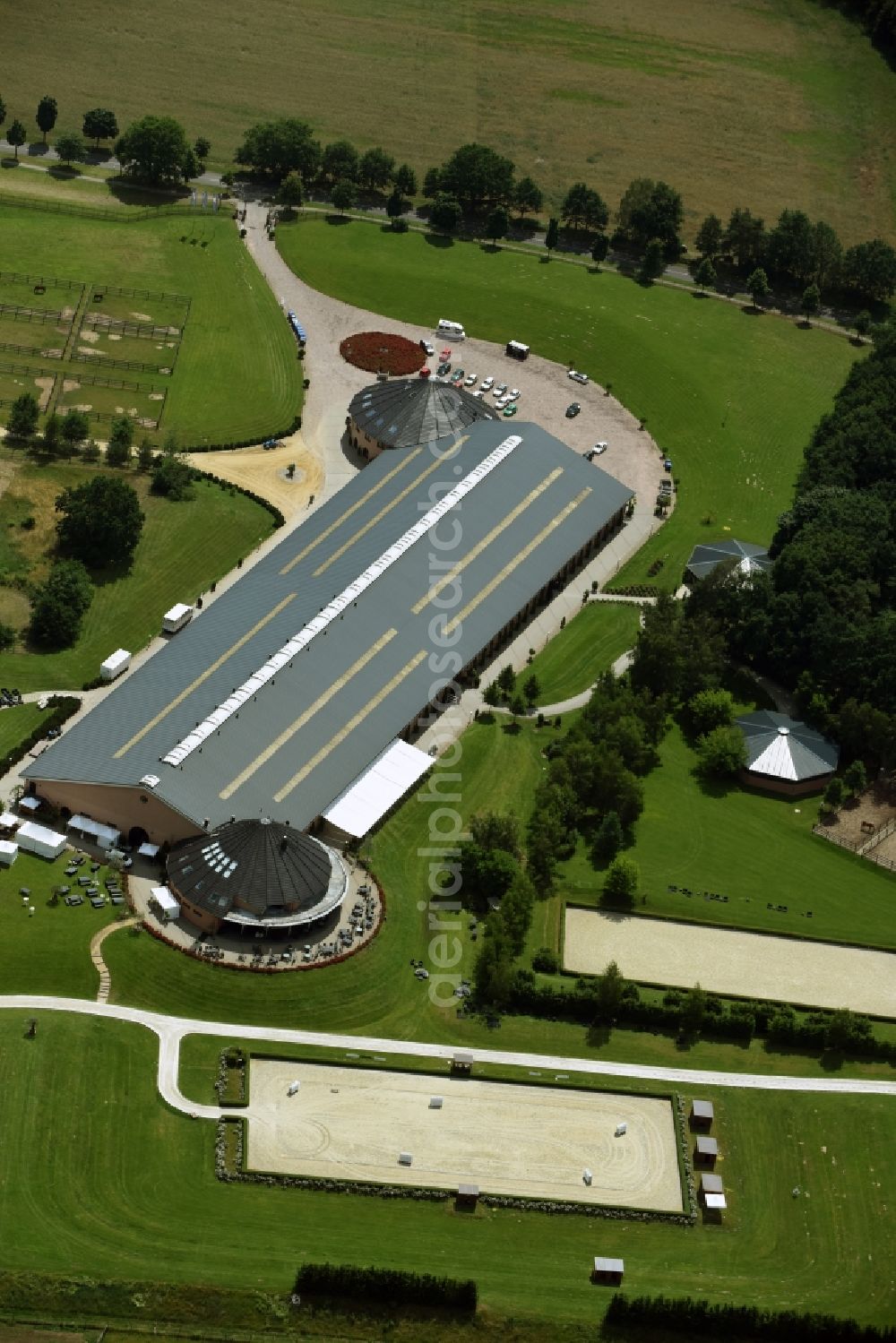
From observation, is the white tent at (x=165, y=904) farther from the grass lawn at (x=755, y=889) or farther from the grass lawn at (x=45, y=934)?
the grass lawn at (x=755, y=889)

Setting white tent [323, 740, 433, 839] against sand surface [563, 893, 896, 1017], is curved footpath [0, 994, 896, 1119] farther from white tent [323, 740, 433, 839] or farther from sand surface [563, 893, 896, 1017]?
white tent [323, 740, 433, 839]

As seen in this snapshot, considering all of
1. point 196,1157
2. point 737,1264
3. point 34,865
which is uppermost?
point 34,865

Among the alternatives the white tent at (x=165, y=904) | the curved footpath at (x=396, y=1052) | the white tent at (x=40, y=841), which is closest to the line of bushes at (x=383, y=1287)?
the curved footpath at (x=396, y=1052)

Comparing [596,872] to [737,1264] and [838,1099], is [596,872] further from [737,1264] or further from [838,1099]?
[737,1264]

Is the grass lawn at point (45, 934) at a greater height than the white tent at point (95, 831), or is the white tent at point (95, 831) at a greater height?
the white tent at point (95, 831)

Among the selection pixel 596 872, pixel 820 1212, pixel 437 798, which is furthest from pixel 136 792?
pixel 820 1212
